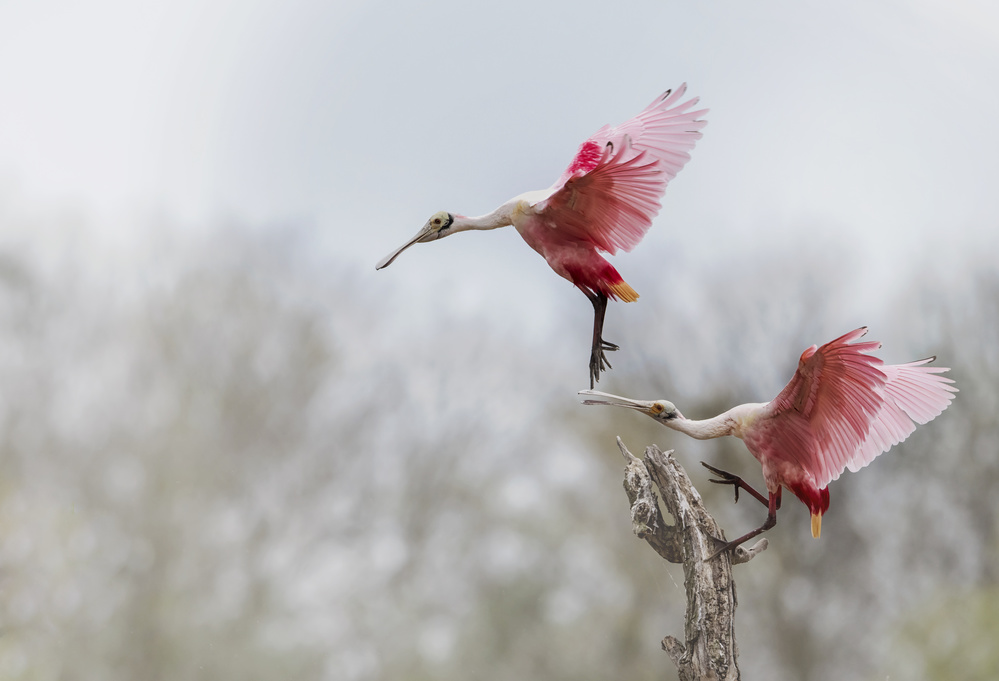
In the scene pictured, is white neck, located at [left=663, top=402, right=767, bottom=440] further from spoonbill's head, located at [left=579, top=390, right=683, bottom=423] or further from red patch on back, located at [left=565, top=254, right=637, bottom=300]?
red patch on back, located at [left=565, top=254, right=637, bottom=300]

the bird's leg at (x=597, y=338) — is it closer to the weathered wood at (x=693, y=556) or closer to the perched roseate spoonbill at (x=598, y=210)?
the perched roseate spoonbill at (x=598, y=210)

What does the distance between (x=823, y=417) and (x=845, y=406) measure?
50 millimetres

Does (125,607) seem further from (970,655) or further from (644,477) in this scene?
(970,655)

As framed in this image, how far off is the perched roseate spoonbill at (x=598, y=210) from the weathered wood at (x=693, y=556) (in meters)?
0.28

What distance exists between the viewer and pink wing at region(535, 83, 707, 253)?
179 cm

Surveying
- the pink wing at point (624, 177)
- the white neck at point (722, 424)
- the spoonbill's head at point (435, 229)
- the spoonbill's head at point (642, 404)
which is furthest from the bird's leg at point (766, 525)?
the spoonbill's head at point (435, 229)

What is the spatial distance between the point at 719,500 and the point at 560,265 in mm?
2304

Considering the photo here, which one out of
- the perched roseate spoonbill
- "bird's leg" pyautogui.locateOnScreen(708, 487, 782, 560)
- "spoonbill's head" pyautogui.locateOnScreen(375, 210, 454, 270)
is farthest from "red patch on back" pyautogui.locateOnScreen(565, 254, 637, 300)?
"bird's leg" pyautogui.locateOnScreen(708, 487, 782, 560)

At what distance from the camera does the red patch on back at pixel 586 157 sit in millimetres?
1867

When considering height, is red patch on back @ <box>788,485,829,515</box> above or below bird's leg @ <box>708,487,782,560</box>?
above

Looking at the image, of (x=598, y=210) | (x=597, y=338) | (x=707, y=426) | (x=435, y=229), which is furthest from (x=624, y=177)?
(x=707, y=426)

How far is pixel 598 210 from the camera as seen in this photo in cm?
184

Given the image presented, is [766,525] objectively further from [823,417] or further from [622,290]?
[622,290]

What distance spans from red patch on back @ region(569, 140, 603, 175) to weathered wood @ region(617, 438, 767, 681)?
0.60m
